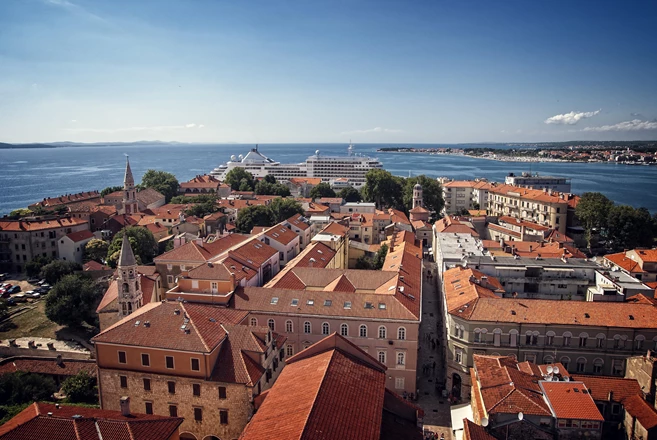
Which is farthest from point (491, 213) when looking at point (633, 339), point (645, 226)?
point (633, 339)

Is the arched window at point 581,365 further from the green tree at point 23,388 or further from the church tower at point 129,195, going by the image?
the church tower at point 129,195

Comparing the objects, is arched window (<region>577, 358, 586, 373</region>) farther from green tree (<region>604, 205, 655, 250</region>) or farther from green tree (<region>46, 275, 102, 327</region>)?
A: green tree (<region>604, 205, 655, 250</region>)

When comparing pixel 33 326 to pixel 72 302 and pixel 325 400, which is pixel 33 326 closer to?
pixel 72 302

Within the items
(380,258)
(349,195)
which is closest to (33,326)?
(380,258)

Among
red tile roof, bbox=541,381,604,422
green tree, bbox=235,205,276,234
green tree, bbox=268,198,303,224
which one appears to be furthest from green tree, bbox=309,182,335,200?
red tile roof, bbox=541,381,604,422

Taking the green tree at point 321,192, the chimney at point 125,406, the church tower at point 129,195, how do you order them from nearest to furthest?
the chimney at point 125,406
the church tower at point 129,195
the green tree at point 321,192

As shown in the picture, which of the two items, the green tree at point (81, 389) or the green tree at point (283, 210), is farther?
the green tree at point (283, 210)

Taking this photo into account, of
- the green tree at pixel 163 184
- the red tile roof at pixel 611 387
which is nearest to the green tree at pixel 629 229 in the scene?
the red tile roof at pixel 611 387
